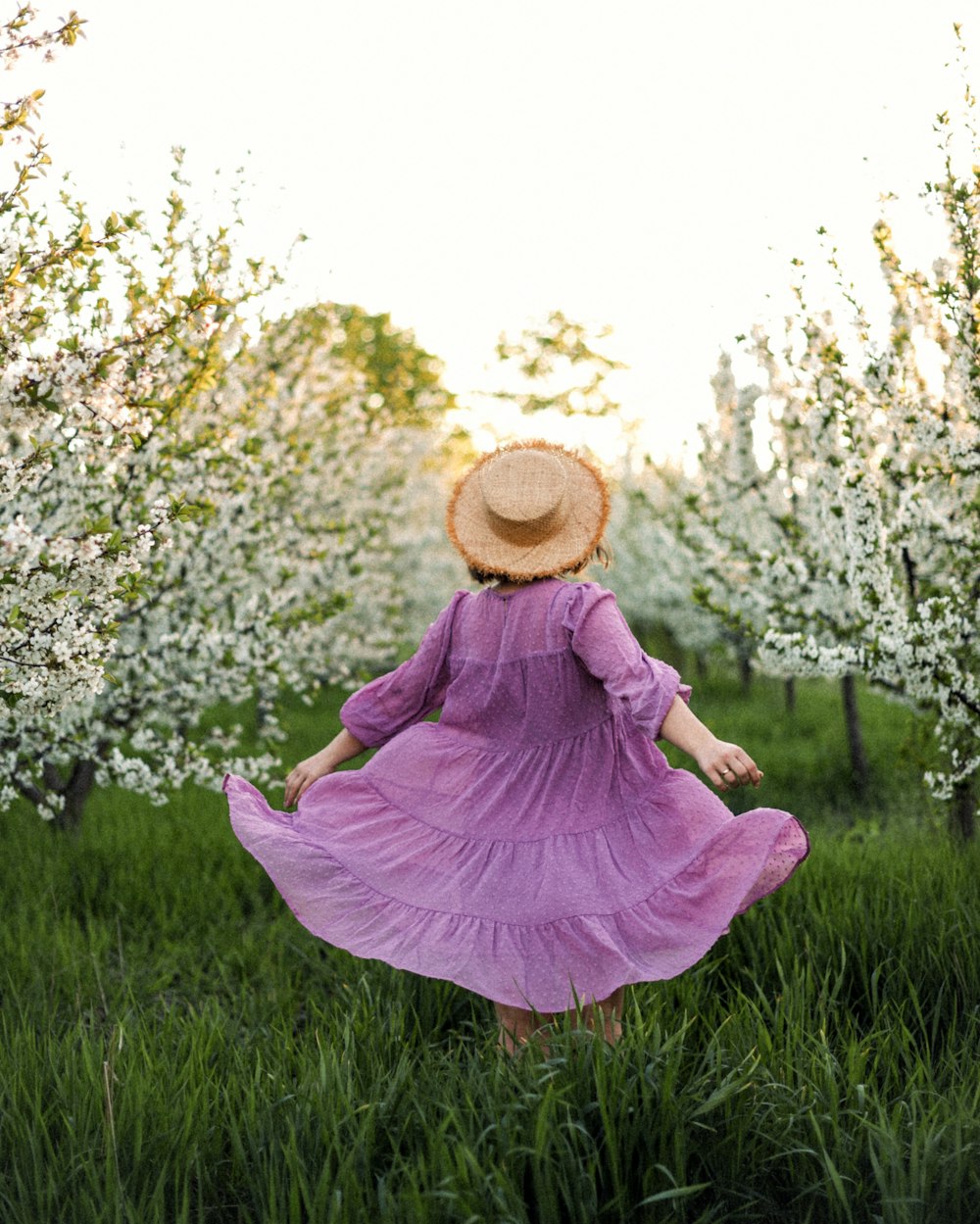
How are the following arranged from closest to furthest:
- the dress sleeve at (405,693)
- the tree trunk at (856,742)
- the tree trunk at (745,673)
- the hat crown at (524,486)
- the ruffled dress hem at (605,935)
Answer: the ruffled dress hem at (605,935), the hat crown at (524,486), the dress sleeve at (405,693), the tree trunk at (856,742), the tree trunk at (745,673)

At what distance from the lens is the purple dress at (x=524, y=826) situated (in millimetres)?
2791

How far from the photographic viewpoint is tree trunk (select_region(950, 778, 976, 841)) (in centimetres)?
518

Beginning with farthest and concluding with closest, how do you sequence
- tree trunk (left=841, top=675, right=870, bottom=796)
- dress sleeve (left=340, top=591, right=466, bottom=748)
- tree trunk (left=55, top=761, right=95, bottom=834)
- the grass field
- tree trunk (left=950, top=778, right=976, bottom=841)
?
tree trunk (left=841, top=675, right=870, bottom=796), tree trunk (left=55, top=761, right=95, bottom=834), tree trunk (left=950, top=778, right=976, bottom=841), dress sleeve (left=340, top=591, right=466, bottom=748), the grass field

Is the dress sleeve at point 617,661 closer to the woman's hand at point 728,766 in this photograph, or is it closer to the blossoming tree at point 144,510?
the woman's hand at point 728,766

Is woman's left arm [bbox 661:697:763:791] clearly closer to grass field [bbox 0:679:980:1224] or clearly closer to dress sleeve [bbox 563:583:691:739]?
dress sleeve [bbox 563:583:691:739]

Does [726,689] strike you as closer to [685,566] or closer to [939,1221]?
[685,566]

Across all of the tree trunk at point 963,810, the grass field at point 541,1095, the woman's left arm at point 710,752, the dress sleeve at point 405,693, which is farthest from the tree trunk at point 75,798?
the tree trunk at point 963,810

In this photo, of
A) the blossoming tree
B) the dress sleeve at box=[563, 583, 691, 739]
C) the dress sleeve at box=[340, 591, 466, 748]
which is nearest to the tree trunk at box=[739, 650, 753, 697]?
the blossoming tree

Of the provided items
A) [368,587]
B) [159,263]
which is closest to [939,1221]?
[159,263]

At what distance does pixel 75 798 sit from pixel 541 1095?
4.32 metres

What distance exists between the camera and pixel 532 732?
3.11m

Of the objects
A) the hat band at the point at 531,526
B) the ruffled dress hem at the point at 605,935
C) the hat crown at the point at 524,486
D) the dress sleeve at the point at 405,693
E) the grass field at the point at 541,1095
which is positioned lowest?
the grass field at the point at 541,1095

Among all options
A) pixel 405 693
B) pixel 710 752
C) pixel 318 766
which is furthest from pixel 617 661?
pixel 318 766

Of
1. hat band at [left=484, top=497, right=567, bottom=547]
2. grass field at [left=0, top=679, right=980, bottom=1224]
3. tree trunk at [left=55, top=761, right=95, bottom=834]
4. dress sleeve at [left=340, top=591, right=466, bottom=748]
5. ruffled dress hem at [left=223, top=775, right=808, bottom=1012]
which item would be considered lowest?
grass field at [left=0, top=679, right=980, bottom=1224]
